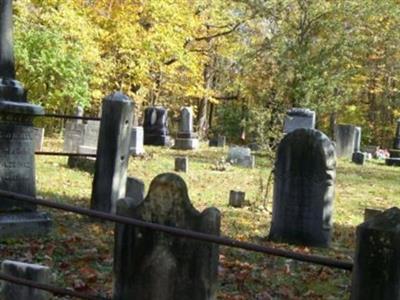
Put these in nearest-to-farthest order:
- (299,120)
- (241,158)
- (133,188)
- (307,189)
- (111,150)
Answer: (307,189)
(111,150)
(133,188)
(241,158)
(299,120)

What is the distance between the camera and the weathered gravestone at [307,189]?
8.27 m

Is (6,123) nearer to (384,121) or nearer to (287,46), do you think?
(287,46)

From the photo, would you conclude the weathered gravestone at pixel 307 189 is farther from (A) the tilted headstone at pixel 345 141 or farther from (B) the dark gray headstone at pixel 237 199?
(A) the tilted headstone at pixel 345 141

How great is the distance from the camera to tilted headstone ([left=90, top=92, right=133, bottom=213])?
8.71 metres

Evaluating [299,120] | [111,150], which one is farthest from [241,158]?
[111,150]

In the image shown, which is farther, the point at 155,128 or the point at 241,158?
the point at 155,128

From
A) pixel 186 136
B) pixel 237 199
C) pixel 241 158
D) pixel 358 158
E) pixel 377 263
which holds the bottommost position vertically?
pixel 237 199

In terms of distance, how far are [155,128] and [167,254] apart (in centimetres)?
2107

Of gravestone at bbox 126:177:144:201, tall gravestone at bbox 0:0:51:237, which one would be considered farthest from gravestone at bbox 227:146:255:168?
tall gravestone at bbox 0:0:51:237

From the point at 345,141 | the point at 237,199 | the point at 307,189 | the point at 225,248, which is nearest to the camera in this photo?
the point at 225,248

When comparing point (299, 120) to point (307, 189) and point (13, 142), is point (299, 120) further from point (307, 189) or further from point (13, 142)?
point (13, 142)

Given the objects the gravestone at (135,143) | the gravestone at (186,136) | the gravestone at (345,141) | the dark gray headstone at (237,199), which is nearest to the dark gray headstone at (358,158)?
the gravestone at (345,141)

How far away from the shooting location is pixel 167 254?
4.10 m

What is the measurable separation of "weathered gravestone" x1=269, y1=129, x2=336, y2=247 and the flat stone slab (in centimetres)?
296
